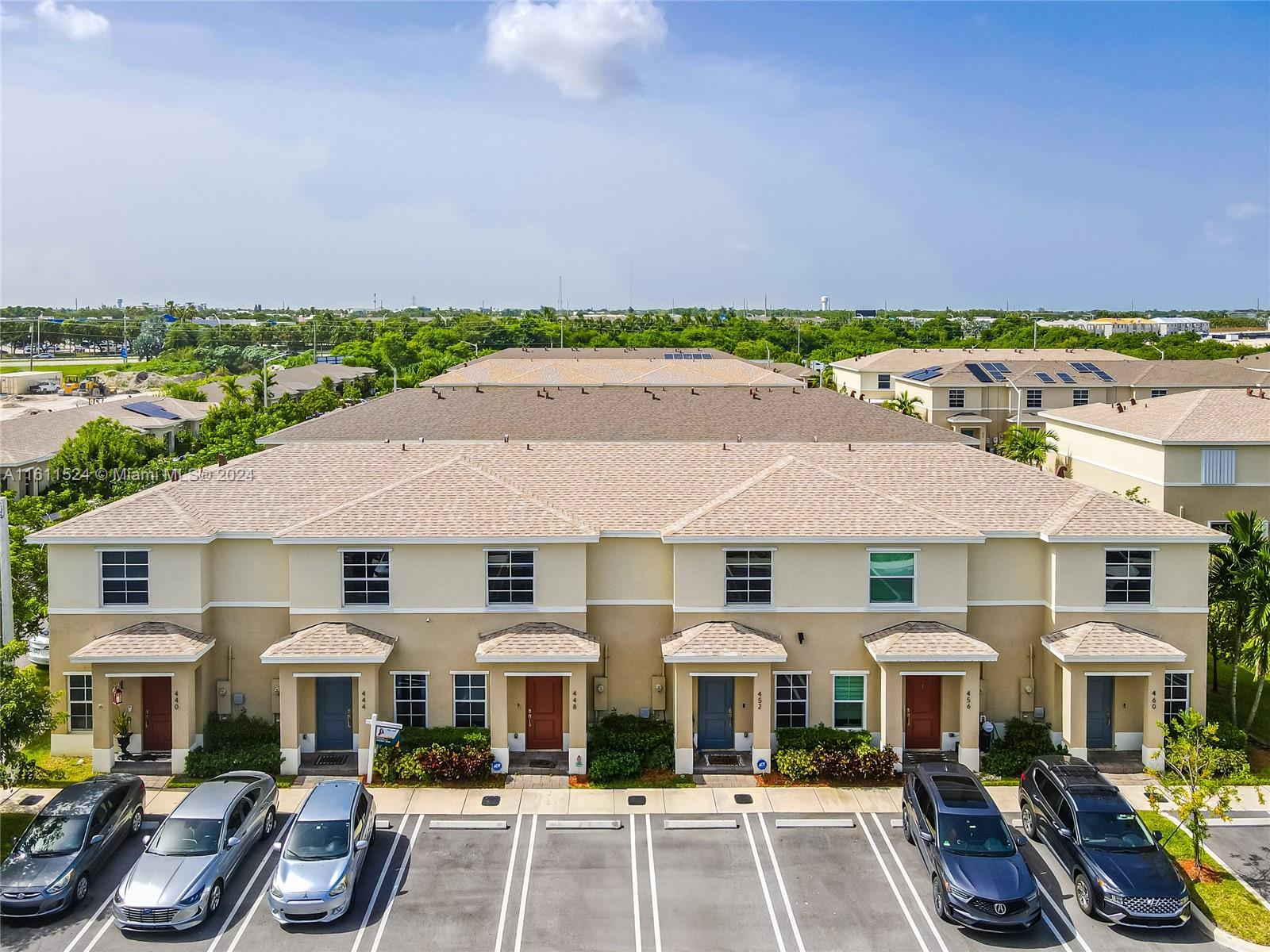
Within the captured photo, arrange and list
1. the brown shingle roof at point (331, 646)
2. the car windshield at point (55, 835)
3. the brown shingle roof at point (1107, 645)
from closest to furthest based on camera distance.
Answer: the car windshield at point (55, 835) < the brown shingle roof at point (331, 646) < the brown shingle roof at point (1107, 645)

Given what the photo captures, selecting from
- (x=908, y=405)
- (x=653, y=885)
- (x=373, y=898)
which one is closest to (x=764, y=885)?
(x=653, y=885)

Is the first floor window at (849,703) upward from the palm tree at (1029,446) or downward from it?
downward

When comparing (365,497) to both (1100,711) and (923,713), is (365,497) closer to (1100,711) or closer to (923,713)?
(923,713)

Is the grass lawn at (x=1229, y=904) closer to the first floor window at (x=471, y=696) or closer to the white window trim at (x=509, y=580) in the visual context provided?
the white window trim at (x=509, y=580)

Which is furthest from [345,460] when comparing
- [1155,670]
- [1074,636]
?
[1155,670]

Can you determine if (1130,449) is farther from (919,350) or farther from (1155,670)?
(919,350)

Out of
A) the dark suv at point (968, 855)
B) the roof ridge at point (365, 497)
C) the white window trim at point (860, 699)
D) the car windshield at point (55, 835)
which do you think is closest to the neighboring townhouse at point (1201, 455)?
the white window trim at point (860, 699)
